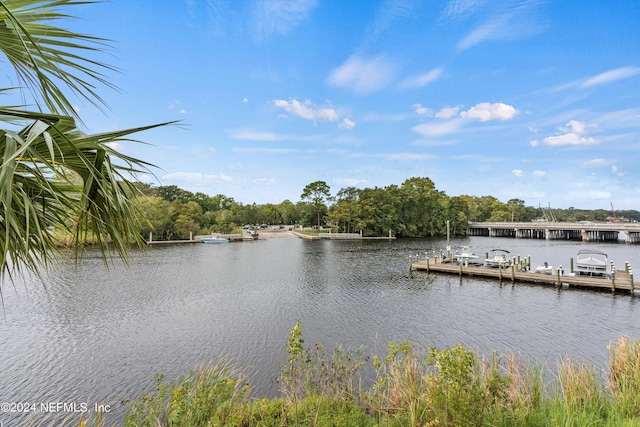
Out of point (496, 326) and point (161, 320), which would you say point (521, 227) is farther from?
point (161, 320)

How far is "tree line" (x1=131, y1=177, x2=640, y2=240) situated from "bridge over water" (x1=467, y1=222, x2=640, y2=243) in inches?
231

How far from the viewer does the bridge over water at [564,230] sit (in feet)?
132

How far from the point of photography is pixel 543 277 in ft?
49.8

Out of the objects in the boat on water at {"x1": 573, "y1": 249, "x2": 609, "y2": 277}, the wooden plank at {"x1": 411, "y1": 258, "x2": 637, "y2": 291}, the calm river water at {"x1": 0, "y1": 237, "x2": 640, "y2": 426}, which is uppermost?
the boat on water at {"x1": 573, "y1": 249, "x2": 609, "y2": 277}

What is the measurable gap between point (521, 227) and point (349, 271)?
41945 millimetres

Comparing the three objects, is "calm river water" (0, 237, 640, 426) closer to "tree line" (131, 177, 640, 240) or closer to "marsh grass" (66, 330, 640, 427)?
"marsh grass" (66, 330, 640, 427)

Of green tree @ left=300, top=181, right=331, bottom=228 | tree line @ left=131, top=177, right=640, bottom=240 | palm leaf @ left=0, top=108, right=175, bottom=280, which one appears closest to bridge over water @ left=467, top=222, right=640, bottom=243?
tree line @ left=131, top=177, right=640, bottom=240

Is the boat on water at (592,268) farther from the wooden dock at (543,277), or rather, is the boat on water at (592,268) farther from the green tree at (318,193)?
the green tree at (318,193)

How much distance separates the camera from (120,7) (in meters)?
2.35

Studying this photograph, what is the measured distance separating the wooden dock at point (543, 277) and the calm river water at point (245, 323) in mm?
515

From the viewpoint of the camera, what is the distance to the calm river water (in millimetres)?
7406

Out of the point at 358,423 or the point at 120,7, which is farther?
the point at 358,423

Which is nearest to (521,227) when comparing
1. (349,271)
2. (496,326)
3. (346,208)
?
(346,208)

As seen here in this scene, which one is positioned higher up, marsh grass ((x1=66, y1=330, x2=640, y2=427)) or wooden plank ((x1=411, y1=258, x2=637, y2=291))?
marsh grass ((x1=66, y1=330, x2=640, y2=427))
